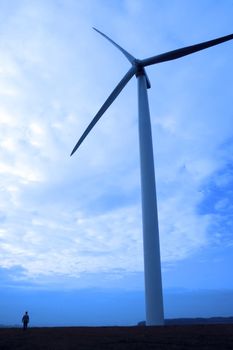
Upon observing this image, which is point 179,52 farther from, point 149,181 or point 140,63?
point 149,181

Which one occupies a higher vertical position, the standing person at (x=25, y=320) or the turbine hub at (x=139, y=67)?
the turbine hub at (x=139, y=67)

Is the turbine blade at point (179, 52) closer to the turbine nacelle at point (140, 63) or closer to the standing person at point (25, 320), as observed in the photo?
the turbine nacelle at point (140, 63)

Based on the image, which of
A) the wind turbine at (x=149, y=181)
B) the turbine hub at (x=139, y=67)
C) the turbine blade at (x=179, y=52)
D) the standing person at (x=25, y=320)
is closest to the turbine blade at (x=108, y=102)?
the wind turbine at (x=149, y=181)

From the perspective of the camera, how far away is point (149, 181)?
29031 millimetres

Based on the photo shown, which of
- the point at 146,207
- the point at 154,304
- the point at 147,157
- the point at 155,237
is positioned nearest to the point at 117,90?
the point at 147,157

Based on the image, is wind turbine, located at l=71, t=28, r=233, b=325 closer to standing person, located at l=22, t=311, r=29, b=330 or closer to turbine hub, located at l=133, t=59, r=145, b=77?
turbine hub, located at l=133, t=59, r=145, b=77

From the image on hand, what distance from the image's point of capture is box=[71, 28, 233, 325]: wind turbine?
26.2 metres

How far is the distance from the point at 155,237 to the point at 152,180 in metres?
4.77

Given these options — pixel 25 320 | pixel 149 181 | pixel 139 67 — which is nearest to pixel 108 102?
pixel 139 67

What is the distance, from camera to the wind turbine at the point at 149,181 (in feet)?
86.0

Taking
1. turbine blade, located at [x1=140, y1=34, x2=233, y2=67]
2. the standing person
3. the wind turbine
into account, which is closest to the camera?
the wind turbine

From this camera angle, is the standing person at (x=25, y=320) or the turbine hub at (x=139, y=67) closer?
the standing person at (x=25, y=320)

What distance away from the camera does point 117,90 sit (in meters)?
35.1

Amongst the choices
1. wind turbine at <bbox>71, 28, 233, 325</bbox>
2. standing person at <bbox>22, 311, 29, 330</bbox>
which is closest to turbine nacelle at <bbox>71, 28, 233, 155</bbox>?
wind turbine at <bbox>71, 28, 233, 325</bbox>
